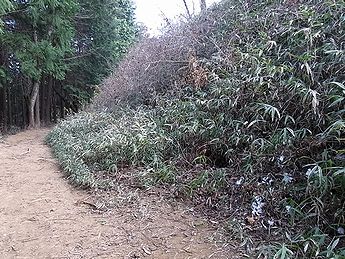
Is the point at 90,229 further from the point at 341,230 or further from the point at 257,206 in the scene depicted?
the point at 341,230

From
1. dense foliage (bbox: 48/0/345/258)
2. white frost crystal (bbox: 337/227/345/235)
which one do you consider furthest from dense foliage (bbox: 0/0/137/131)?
white frost crystal (bbox: 337/227/345/235)

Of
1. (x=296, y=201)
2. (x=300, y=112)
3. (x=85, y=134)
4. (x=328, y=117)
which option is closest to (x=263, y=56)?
(x=300, y=112)

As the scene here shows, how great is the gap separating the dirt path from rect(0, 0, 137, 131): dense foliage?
18.5 ft

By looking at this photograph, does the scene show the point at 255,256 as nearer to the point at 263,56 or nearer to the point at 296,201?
the point at 296,201

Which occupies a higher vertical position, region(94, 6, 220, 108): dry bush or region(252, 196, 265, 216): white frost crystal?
region(94, 6, 220, 108): dry bush

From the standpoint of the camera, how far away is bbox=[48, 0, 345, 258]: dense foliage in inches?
80.4

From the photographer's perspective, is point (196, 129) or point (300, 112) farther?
point (196, 129)

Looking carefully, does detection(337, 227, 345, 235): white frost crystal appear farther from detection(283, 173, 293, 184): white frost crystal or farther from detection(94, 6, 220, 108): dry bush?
detection(94, 6, 220, 108): dry bush

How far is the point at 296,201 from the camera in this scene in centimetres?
220

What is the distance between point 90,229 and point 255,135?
5.61 ft

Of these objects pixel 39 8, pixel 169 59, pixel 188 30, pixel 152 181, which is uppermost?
pixel 39 8

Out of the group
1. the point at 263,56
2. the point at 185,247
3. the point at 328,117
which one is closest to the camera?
the point at 185,247

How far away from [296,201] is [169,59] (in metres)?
3.82

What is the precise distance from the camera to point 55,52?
30.4 feet
